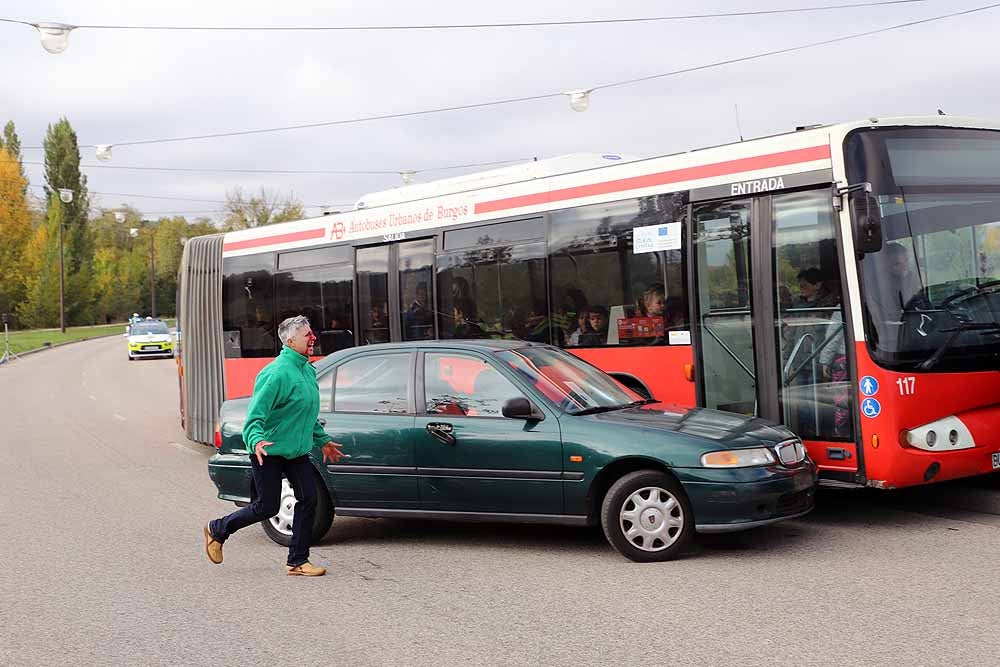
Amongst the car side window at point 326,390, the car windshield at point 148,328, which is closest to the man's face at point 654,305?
the car side window at point 326,390

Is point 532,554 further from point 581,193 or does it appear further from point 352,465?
point 581,193

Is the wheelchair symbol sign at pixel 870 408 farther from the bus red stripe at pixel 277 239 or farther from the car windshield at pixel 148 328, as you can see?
the car windshield at pixel 148 328

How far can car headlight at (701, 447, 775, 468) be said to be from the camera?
6.87 metres

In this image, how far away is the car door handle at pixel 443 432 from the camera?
756 centimetres

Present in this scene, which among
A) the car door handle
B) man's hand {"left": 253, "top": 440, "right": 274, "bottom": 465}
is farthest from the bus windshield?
man's hand {"left": 253, "top": 440, "right": 274, "bottom": 465}

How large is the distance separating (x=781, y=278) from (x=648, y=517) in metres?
2.44

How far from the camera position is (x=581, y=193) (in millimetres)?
10070

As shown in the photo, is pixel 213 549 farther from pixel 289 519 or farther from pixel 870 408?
pixel 870 408

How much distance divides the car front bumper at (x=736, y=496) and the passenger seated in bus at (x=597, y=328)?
3.00 m

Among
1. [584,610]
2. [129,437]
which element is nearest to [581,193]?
[584,610]

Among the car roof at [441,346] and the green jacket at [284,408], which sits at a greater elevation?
the car roof at [441,346]

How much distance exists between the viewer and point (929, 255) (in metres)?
7.93

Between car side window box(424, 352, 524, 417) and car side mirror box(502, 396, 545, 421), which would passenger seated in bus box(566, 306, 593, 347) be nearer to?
car side window box(424, 352, 524, 417)

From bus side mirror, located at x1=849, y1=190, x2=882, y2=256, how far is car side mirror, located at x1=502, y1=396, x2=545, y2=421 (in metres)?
2.59
